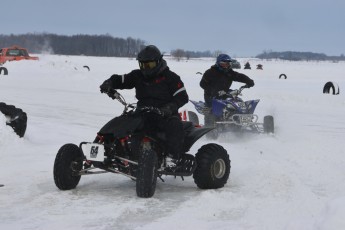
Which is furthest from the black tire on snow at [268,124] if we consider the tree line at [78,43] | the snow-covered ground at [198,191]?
the tree line at [78,43]

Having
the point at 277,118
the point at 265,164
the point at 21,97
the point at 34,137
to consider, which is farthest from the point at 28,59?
the point at 265,164

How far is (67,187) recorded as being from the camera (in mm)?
6547

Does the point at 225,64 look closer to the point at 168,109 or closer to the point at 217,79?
the point at 217,79

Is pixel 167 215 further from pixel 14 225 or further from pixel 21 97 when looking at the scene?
pixel 21 97

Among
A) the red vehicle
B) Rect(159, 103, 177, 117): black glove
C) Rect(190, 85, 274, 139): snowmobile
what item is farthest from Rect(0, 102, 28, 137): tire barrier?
the red vehicle

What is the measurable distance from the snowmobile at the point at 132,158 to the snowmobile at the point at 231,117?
538 cm

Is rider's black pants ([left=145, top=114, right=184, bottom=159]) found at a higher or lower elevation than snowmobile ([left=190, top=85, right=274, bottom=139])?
higher

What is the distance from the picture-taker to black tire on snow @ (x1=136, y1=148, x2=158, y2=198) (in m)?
6.05

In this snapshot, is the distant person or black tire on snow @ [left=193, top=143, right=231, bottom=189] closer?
black tire on snow @ [left=193, top=143, right=231, bottom=189]

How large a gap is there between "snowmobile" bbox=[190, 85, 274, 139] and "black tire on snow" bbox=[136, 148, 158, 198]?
6.17 meters

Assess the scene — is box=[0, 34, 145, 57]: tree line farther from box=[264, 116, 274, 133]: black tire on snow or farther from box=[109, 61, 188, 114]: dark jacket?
box=[109, 61, 188, 114]: dark jacket

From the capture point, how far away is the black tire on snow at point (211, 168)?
6738 mm

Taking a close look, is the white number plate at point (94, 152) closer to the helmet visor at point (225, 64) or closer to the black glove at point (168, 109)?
the black glove at point (168, 109)

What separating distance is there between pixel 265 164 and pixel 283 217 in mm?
3285
